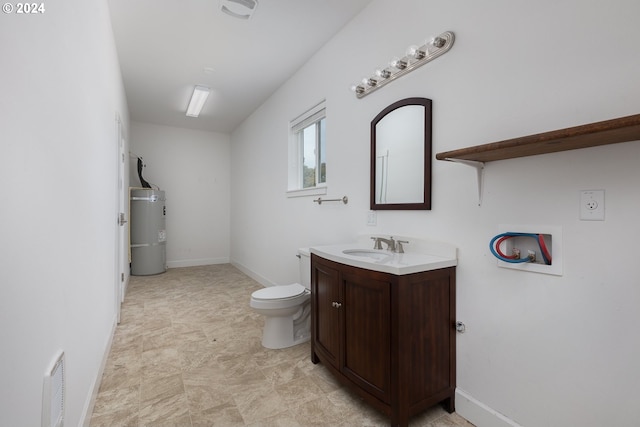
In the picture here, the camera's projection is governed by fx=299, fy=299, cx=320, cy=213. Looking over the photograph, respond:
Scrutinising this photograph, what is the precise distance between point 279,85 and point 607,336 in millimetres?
3620

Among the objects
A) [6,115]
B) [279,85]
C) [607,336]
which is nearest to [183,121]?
[279,85]

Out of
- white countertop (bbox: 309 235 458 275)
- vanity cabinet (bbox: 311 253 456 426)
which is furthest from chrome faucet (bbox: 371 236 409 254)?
vanity cabinet (bbox: 311 253 456 426)

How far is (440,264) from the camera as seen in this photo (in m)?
1.56

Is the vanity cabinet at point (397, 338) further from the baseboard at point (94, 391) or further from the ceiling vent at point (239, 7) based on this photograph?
the ceiling vent at point (239, 7)

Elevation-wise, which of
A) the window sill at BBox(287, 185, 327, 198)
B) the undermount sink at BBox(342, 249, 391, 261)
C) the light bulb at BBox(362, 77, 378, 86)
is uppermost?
the light bulb at BBox(362, 77, 378, 86)

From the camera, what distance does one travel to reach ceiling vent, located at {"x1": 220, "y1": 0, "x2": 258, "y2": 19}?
2.17 m

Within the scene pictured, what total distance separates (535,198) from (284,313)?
1.80 m

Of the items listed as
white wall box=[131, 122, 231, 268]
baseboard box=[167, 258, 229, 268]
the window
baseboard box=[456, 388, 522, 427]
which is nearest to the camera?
baseboard box=[456, 388, 522, 427]

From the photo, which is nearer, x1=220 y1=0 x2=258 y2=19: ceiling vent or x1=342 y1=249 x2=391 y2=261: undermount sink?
x1=342 y1=249 x2=391 y2=261: undermount sink

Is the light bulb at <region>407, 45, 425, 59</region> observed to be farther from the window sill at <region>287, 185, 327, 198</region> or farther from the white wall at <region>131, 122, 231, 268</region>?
the white wall at <region>131, 122, 231, 268</region>

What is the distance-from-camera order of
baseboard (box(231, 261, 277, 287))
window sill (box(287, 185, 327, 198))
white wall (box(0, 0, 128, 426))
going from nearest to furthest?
white wall (box(0, 0, 128, 426))
window sill (box(287, 185, 327, 198))
baseboard (box(231, 261, 277, 287))

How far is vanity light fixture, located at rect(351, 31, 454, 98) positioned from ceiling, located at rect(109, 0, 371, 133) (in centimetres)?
63

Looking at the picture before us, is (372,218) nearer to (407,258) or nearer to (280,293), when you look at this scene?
(407,258)

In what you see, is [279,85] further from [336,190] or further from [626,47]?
[626,47]
